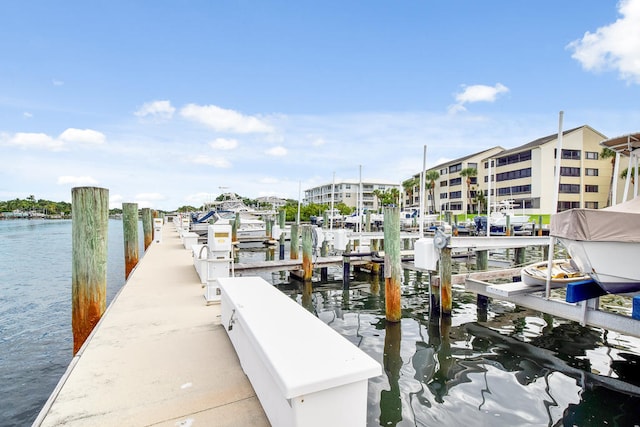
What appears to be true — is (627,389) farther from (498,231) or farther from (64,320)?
(498,231)

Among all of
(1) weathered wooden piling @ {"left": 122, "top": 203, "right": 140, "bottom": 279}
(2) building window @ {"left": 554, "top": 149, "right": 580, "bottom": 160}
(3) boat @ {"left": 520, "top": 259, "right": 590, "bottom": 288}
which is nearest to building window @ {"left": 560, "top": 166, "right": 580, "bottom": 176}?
(2) building window @ {"left": 554, "top": 149, "right": 580, "bottom": 160}

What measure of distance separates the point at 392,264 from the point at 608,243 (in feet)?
14.2

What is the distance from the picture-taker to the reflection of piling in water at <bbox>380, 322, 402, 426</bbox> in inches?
194

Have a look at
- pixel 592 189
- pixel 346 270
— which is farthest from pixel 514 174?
pixel 346 270

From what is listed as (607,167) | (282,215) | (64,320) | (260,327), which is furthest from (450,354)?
(607,167)

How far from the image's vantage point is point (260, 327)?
129 inches

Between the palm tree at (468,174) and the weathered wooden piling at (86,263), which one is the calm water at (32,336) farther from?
the palm tree at (468,174)

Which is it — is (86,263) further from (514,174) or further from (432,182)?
(432,182)

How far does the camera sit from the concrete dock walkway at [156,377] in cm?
302

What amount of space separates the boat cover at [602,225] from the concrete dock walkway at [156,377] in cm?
576

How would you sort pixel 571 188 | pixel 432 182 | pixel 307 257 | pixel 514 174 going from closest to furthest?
1. pixel 307 257
2. pixel 571 188
3. pixel 514 174
4. pixel 432 182

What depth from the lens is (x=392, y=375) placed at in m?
6.30

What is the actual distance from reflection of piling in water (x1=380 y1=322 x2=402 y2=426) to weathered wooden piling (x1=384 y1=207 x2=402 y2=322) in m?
0.39

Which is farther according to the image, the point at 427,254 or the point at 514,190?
the point at 514,190
